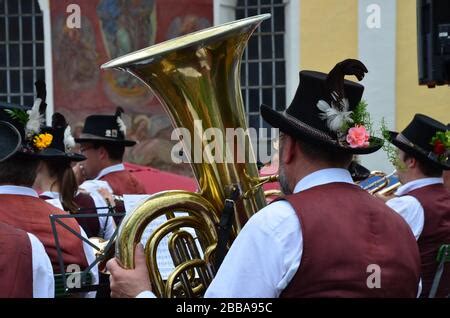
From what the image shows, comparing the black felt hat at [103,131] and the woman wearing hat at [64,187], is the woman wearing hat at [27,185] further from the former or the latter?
the black felt hat at [103,131]

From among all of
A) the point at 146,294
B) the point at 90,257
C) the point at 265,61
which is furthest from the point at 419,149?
the point at 265,61

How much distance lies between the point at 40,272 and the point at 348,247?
1014 millimetres

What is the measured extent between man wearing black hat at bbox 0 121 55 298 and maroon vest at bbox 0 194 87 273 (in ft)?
2.28

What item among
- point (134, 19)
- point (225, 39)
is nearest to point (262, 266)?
point (225, 39)

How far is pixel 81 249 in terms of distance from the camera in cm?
406

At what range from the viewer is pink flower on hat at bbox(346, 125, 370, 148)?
278 cm

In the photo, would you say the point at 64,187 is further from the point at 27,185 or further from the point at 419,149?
the point at 419,149

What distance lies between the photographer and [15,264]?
288 centimetres

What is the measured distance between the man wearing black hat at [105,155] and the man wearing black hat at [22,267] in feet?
12.5

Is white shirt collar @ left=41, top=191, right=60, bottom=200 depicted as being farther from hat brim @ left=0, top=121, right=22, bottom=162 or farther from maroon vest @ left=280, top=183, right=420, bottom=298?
maroon vest @ left=280, top=183, right=420, bottom=298

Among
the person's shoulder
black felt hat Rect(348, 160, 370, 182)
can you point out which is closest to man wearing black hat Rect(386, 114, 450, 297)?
black felt hat Rect(348, 160, 370, 182)

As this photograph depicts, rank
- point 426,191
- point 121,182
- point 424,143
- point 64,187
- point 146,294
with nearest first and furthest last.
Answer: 1. point 146,294
2. point 426,191
3. point 424,143
4. point 64,187
5. point 121,182
